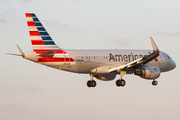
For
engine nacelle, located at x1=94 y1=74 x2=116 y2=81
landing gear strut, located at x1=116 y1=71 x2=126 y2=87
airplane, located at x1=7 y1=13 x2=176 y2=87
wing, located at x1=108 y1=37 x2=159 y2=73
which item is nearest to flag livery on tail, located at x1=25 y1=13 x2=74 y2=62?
airplane, located at x1=7 y1=13 x2=176 y2=87

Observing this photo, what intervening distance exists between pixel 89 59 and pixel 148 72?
7.94 m

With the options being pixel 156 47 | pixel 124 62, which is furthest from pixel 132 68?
pixel 156 47

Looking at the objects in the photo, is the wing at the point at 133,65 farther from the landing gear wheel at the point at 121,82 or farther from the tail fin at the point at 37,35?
the tail fin at the point at 37,35

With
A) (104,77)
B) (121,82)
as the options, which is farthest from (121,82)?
(104,77)

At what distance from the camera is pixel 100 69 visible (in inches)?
1944

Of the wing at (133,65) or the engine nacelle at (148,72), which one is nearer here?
the wing at (133,65)

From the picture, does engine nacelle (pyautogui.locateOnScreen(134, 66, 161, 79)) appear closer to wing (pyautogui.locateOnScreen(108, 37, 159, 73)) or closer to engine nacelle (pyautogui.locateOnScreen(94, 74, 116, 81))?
wing (pyautogui.locateOnScreen(108, 37, 159, 73))

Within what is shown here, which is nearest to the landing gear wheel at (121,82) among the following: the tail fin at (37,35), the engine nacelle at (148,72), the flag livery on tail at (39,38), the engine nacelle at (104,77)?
the engine nacelle at (148,72)

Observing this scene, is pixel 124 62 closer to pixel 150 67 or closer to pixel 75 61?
pixel 150 67

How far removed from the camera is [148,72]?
1898 inches

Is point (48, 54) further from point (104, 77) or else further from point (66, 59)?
point (104, 77)

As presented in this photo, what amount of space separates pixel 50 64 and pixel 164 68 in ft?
57.5

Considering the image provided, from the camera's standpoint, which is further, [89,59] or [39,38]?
[89,59]

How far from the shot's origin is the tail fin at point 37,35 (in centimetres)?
4662
